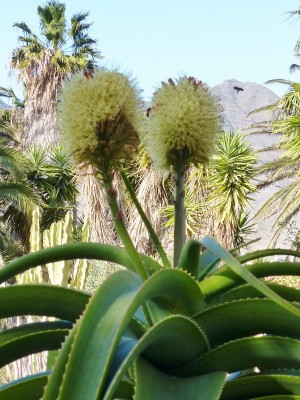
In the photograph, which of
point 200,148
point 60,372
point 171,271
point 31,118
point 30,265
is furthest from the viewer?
point 31,118

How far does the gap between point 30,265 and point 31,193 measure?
52.9 feet

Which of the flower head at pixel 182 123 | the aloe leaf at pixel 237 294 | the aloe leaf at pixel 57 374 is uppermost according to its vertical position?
the flower head at pixel 182 123

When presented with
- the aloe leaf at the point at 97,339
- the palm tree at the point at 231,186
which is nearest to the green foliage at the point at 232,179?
the palm tree at the point at 231,186

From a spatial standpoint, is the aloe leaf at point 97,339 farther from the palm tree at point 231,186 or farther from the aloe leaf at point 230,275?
A: the palm tree at point 231,186

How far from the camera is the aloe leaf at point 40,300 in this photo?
1.32 meters

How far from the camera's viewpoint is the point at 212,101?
152 centimetres

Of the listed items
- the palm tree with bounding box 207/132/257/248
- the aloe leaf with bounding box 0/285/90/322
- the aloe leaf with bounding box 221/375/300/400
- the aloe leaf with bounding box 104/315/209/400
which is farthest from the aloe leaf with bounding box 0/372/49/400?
the palm tree with bounding box 207/132/257/248

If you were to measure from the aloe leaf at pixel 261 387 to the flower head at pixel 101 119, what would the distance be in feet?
1.48

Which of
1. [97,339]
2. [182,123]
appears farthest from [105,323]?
[182,123]

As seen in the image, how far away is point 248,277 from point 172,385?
0.27m

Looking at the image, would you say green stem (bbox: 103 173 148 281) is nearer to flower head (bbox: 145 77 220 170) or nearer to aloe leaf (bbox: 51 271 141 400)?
aloe leaf (bbox: 51 271 141 400)

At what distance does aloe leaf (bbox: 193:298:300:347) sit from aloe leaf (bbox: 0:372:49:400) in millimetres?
307

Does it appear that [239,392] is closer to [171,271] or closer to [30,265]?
[171,271]

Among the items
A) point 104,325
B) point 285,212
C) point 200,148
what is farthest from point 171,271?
point 285,212
